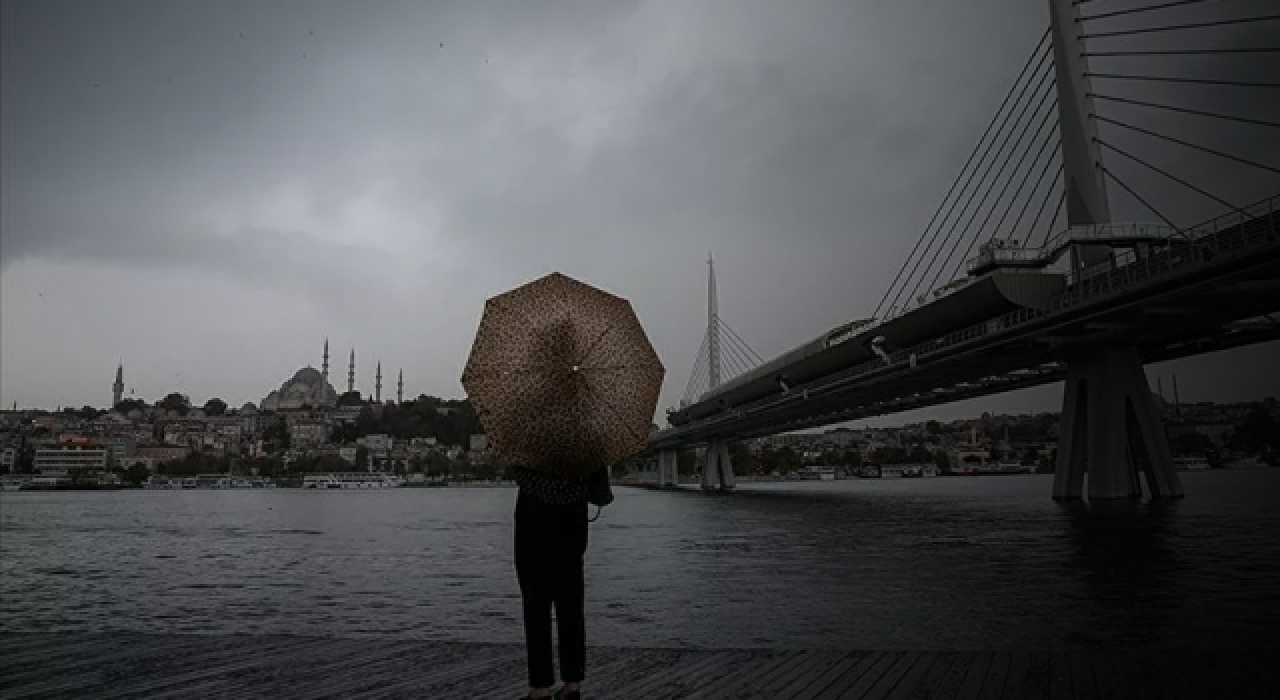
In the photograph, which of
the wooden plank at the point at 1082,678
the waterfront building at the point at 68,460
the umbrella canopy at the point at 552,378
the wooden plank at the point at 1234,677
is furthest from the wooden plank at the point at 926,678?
the waterfront building at the point at 68,460

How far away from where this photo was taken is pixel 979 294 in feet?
149

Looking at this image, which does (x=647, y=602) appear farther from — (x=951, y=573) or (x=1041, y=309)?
(x=1041, y=309)

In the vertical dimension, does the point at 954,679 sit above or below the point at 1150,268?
below

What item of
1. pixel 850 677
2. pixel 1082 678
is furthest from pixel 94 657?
pixel 1082 678

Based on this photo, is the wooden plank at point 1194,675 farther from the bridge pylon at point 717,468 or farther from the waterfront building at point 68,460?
the waterfront building at point 68,460

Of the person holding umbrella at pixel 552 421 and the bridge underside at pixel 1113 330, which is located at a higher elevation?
the bridge underside at pixel 1113 330

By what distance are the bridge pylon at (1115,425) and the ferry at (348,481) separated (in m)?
164

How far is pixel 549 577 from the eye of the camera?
520 cm

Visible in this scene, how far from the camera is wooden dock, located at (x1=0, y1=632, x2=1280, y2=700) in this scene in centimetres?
629

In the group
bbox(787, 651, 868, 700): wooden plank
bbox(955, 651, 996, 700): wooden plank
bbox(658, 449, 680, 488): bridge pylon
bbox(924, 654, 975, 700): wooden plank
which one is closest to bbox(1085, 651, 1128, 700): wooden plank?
bbox(955, 651, 996, 700): wooden plank

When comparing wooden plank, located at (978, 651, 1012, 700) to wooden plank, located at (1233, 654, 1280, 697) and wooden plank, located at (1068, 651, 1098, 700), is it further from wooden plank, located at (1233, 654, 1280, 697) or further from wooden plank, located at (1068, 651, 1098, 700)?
wooden plank, located at (1233, 654, 1280, 697)

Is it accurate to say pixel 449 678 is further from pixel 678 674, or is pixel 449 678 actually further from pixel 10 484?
pixel 10 484

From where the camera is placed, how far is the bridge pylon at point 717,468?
375 ft

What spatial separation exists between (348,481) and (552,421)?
194390 millimetres
